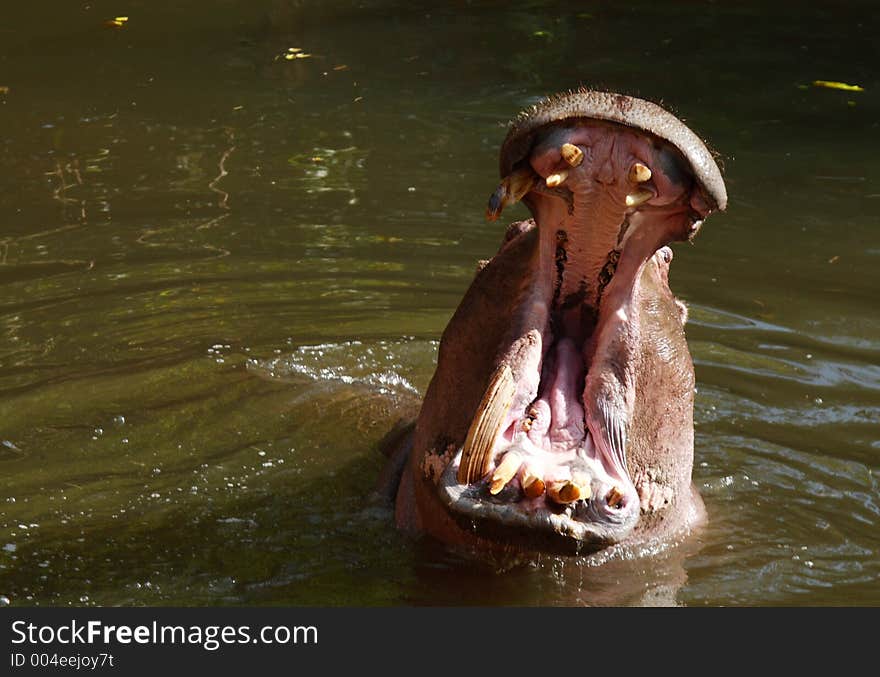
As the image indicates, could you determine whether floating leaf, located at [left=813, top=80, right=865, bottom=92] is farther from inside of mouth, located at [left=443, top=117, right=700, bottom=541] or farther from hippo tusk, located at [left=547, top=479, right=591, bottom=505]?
hippo tusk, located at [left=547, top=479, right=591, bottom=505]

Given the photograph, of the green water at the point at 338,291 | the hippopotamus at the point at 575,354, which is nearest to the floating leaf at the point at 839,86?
the green water at the point at 338,291

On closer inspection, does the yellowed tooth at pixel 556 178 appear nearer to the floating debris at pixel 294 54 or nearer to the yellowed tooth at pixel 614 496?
the yellowed tooth at pixel 614 496

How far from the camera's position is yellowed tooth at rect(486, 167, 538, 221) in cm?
323

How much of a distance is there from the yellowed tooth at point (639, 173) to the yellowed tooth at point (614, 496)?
758mm

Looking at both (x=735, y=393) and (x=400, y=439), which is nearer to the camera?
(x=400, y=439)

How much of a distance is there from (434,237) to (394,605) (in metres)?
4.03

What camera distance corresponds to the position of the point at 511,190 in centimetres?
329

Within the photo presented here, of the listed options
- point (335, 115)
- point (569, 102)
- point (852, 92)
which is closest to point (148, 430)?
point (569, 102)

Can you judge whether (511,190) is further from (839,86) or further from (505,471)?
(839,86)

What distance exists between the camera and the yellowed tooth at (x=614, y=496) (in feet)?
10.7

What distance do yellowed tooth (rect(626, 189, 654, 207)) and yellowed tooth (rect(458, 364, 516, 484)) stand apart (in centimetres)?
54

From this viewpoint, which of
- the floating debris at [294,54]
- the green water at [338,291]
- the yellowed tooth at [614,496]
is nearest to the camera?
the yellowed tooth at [614,496]

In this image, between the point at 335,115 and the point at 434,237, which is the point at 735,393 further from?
the point at 335,115

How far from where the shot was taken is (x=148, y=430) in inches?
217
